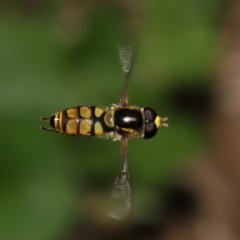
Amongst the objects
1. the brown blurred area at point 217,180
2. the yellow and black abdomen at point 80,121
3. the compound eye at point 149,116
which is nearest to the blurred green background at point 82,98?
the brown blurred area at point 217,180

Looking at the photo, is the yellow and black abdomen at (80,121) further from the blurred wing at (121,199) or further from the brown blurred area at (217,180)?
the brown blurred area at (217,180)

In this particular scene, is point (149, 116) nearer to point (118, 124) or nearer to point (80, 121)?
point (118, 124)

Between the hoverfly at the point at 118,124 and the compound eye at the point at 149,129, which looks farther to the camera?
the compound eye at the point at 149,129

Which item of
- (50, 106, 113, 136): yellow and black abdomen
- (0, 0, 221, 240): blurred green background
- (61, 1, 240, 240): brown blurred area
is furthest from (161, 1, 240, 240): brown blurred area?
(50, 106, 113, 136): yellow and black abdomen

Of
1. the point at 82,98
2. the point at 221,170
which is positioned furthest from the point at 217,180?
the point at 82,98

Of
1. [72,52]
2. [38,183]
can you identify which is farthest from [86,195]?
[72,52]

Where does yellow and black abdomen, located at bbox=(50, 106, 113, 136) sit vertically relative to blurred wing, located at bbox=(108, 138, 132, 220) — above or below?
above

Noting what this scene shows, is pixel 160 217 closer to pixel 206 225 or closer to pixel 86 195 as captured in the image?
pixel 206 225

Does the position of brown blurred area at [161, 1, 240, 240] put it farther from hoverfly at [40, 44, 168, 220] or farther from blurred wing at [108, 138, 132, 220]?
blurred wing at [108, 138, 132, 220]
